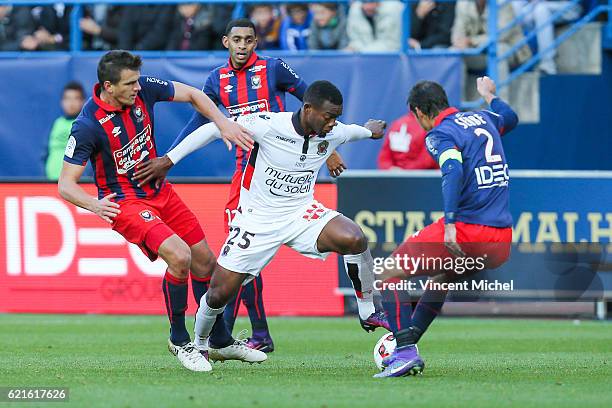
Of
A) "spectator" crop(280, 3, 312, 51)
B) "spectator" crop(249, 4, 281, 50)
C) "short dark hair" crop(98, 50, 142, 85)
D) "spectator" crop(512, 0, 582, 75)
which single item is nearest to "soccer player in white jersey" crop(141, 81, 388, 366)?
"short dark hair" crop(98, 50, 142, 85)

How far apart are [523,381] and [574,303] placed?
582cm

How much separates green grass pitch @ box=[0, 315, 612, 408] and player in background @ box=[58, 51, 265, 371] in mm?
639

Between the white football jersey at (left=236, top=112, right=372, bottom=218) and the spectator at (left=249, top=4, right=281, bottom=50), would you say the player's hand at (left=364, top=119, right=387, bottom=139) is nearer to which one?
the white football jersey at (left=236, top=112, right=372, bottom=218)

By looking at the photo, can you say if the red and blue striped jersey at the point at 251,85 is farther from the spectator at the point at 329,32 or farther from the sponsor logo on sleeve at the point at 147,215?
the spectator at the point at 329,32

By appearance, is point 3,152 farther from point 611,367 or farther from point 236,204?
point 611,367

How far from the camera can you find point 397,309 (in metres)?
8.98

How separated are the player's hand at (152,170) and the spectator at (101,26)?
8844 millimetres

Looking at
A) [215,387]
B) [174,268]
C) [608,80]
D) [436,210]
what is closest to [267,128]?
[174,268]

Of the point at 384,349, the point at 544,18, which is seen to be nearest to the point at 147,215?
the point at 384,349

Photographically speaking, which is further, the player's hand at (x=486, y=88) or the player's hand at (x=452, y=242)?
the player's hand at (x=486, y=88)

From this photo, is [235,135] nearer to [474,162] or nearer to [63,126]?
[474,162]

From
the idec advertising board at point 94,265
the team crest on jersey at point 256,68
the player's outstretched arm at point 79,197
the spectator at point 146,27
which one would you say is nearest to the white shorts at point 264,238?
the player's outstretched arm at point 79,197

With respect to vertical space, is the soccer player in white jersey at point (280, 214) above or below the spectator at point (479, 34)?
below

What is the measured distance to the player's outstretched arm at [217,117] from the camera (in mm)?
8828
